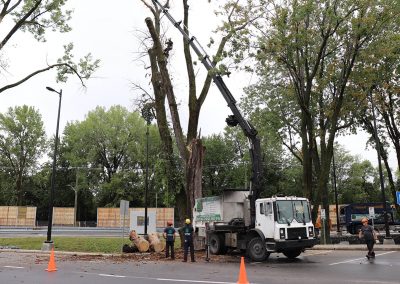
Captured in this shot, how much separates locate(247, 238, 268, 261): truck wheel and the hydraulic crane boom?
36.1 inches

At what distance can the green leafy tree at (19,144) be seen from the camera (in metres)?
70.8

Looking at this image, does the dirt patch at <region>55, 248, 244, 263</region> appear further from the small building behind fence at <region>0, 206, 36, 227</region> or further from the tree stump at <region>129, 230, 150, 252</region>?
the small building behind fence at <region>0, 206, 36, 227</region>

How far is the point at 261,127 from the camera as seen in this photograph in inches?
1304

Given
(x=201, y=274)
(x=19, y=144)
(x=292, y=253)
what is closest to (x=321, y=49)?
(x=292, y=253)

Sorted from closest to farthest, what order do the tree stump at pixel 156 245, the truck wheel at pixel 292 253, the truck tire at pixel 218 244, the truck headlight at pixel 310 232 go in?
1. the truck headlight at pixel 310 232
2. the truck wheel at pixel 292 253
3. the truck tire at pixel 218 244
4. the tree stump at pixel 156 245

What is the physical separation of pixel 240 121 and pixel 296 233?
5724 mm

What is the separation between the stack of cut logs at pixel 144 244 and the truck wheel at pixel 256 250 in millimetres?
5890

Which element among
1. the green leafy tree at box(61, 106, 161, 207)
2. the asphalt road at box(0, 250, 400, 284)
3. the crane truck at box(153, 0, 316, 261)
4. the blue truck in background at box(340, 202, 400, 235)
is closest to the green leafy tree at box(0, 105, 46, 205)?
the green leafy tree at box(61, 106, 161, 207)

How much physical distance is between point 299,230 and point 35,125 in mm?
63799

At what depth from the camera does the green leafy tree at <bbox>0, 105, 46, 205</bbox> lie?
70750mm

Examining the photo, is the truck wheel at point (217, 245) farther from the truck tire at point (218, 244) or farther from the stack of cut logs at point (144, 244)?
the stack of cut logs at point (144, 244)

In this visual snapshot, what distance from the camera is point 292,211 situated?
17906mm

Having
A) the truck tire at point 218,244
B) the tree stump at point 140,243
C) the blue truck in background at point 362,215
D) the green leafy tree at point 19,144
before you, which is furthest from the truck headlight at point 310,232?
the green leafy tree at point 19,144

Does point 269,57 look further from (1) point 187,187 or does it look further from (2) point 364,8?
(1) point 187,187
